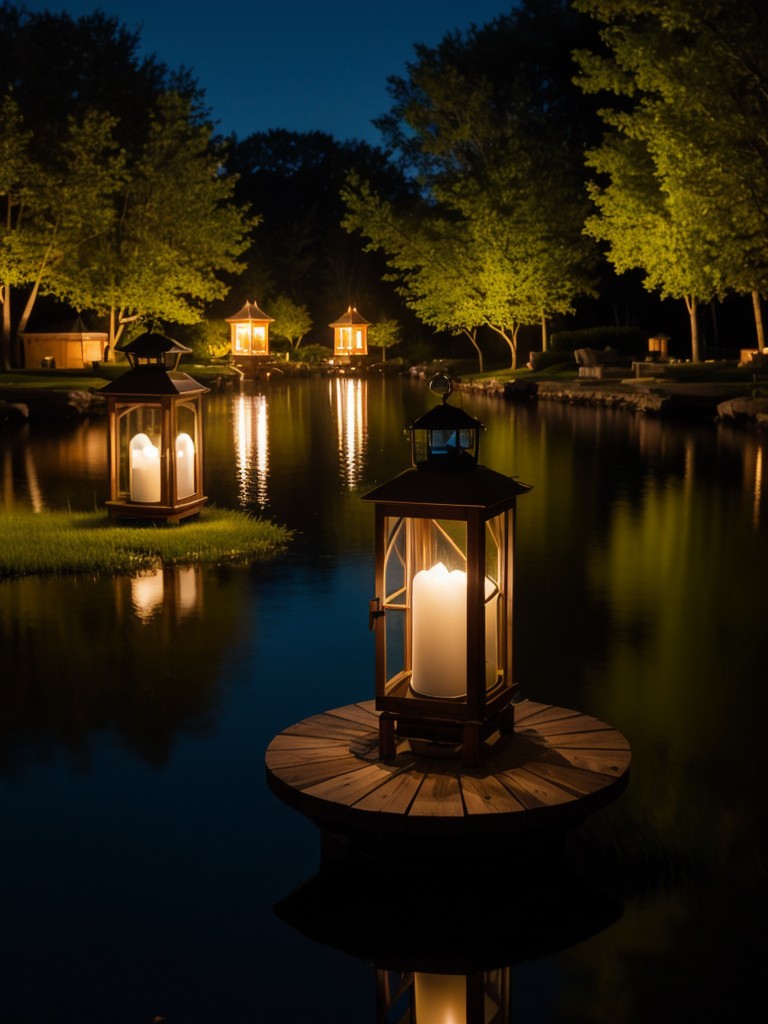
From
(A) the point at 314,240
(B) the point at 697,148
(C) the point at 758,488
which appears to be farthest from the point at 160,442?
(A) the point at 314,240

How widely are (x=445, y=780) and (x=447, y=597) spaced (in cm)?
83

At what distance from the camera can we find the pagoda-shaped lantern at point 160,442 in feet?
42.9

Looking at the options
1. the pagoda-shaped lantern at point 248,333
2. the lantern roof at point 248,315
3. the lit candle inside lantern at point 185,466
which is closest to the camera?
the lit candle inside lantern at point 185,466

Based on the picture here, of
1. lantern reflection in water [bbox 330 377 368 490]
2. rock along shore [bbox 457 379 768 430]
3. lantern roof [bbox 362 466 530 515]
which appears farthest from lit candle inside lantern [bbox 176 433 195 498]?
rock along shore [bbox 457 379 768 430]

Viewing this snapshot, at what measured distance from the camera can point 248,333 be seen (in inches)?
2088

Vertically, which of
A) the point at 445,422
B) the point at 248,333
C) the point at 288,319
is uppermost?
the point at 288,319

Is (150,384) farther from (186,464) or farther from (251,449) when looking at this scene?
(251,449)

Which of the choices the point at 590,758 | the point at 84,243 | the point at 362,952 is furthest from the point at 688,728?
the point at 84,243

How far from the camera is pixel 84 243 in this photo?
44438mm

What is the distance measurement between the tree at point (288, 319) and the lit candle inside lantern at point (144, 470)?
4846 cm

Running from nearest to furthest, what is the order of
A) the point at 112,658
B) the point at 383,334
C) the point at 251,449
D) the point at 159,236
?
the point at 112,658 < the point at 251,449 < the point at 159,236 < the point at 383,334

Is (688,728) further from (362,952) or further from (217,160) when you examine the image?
(217,160)

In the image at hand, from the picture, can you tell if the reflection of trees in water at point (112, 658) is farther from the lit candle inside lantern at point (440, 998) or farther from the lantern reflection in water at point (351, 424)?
the lantern reflection in water at point (351, 424)

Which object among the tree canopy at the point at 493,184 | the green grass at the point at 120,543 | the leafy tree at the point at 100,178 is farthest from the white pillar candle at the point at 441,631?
the tree canopy at the point at 493,184
